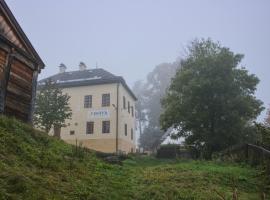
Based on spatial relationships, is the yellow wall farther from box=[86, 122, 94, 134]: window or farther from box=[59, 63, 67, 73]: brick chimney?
box=[59, 63, 67, 73]: brick chimney

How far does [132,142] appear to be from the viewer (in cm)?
4597

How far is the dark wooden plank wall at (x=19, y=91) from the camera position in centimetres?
1549

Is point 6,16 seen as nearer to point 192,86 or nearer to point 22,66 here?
point 22,66

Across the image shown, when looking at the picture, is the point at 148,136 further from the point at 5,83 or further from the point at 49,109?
the point at 5,83

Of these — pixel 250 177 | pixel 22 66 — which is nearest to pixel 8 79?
pixel 22 66

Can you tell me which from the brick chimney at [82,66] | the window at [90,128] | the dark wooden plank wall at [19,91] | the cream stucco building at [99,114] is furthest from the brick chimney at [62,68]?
the dark wooden plank wall at [19,91]

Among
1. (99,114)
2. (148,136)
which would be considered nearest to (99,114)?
(99,114)

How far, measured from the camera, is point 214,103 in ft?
86.2

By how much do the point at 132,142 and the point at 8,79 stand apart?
31.7 meters

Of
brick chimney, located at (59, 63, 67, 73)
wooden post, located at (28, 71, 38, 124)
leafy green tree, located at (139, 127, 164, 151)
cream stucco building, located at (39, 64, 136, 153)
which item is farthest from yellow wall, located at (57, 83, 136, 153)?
wooden post, located at (28, 71, 38, 124)

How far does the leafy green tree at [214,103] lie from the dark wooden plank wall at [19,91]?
12939 mm

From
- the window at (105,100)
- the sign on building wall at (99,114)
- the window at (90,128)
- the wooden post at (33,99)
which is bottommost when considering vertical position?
the wooden post at (33,99)

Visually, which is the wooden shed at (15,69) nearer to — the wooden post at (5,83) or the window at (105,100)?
the wooden post at (5,83)

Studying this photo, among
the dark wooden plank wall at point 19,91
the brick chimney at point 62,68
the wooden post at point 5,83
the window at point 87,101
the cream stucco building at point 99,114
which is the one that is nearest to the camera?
the wooden post at point 5,83
